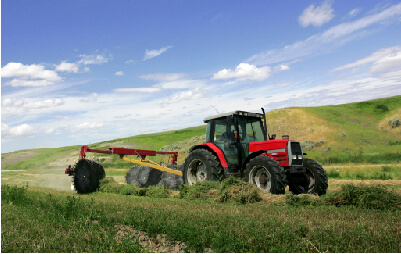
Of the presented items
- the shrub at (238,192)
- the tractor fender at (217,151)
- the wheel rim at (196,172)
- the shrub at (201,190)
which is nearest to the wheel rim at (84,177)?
the wheel rim at (196,172)

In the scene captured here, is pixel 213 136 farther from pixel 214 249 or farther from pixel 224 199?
pixel 214 249

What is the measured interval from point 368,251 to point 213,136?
6.96 meters

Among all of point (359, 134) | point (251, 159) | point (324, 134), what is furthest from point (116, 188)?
point (359, 134)

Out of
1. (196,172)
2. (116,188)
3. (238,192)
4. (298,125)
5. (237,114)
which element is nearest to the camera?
(238,192)

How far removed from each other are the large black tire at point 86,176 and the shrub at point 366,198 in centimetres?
821

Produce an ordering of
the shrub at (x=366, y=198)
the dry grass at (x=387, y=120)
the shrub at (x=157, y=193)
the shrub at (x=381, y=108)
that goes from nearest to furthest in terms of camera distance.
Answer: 1. the shrub at (x=366, y=198)
2. the shrub at (x=157, y=193)
3. the dry grass at (x=387, y=120)
4. the shrub at (x=381, y=108)

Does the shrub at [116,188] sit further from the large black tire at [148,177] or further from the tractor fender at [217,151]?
the tractor fender at [217,151]

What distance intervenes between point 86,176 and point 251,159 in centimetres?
625

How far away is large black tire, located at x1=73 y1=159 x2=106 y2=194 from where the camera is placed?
11414 millimetres

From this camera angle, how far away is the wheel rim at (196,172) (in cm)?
1046

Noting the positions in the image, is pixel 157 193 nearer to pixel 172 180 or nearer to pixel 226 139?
pixel 172 180

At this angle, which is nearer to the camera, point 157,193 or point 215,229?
point 215,229

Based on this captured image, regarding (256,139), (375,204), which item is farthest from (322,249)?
(256,139)

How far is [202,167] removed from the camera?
10484 millimetres
